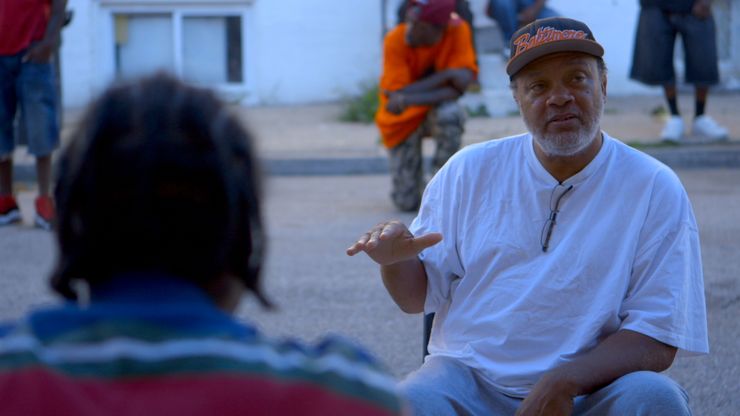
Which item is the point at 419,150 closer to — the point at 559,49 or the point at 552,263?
the point at 559,49

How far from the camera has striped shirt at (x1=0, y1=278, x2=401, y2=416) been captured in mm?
1419

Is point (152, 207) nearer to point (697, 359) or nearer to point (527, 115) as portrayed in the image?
point (527, 115)

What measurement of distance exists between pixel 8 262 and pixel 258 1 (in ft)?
27.0

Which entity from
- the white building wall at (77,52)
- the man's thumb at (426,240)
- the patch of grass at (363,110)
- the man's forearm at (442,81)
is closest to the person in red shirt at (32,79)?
the man's forearm at (442,81)

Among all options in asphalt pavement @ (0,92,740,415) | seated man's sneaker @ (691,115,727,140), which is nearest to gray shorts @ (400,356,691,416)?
asphalt pavement @ (0,92,740,415)

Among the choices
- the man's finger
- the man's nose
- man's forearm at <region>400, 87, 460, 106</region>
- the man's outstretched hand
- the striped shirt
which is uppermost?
the man's nose

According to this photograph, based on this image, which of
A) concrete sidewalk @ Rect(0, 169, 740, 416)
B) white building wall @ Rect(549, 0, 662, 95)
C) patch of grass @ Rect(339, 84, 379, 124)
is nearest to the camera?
concrete sidewalk @ Rect(0, 169, 740, 416)

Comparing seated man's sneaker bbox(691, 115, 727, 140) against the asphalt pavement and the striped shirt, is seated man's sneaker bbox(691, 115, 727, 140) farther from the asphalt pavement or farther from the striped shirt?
the striped shirt

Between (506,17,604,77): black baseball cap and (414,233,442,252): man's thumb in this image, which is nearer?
(414,233,442,252): man's thumb

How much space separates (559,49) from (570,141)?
0.78ft

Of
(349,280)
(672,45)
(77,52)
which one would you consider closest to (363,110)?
(77,52)

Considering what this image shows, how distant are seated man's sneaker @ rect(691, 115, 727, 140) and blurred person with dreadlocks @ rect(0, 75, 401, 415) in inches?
392

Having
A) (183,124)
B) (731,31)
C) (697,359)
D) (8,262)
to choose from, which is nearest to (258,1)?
(731,31)

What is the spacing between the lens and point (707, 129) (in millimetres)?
11062
